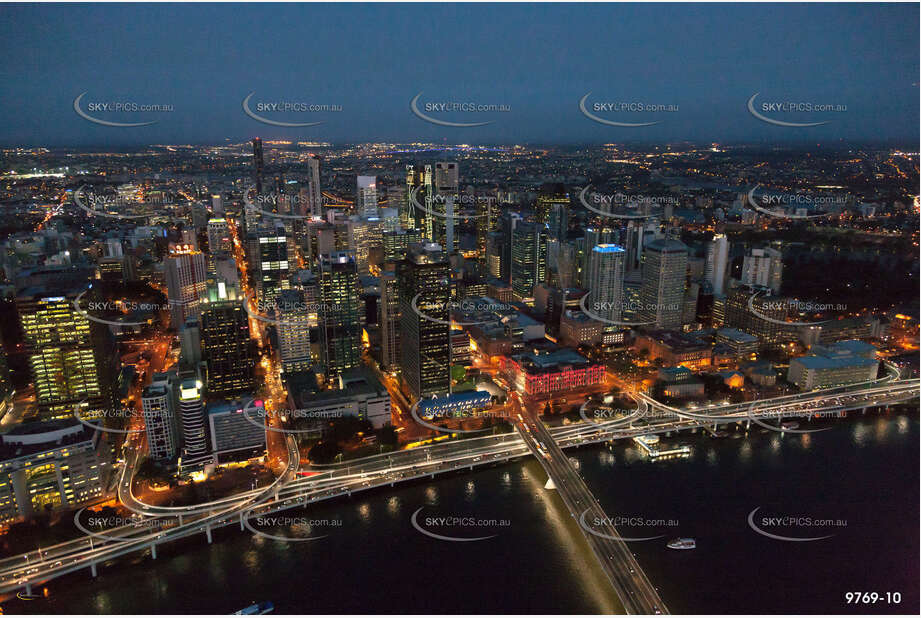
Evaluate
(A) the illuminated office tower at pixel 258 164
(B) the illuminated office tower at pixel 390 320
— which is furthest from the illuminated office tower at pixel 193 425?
(A) the illuminated office tower at pixel 258 164

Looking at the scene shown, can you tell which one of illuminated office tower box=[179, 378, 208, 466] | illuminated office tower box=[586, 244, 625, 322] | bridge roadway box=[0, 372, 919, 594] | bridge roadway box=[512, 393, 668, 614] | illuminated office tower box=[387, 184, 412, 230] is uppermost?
illuminated office tower box=[387, 184, 412, 230]

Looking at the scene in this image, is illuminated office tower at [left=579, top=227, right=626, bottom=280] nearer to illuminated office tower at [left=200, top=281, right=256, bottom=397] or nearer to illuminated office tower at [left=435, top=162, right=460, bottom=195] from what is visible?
illuminated office tower at [left=435, top=162, right=460, bottom=195]

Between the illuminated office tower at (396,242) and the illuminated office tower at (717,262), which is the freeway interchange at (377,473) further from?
the illuminated office tower at (396,242)

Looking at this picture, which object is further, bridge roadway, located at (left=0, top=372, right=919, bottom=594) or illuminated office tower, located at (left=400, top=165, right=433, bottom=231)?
illuminated office tower, located at (left=400, top=165, right=433, bottom=231)

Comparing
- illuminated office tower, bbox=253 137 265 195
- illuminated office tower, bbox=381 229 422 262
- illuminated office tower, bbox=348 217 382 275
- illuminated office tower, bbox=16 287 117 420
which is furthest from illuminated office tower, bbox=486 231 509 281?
illuminated office tower, bbox=16 287 117 420

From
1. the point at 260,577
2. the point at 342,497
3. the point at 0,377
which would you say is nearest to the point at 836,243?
the point at 342,497

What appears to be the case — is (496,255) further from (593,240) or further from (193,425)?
(193,425)

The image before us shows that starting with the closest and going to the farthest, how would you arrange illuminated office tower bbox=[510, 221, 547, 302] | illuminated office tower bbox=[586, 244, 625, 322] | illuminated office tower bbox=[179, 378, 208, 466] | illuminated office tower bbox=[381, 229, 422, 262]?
illuminated office tower bbox=[179, 378, 208, 466] → illuminated office tower bbox=[586, 244, 625, 322] → illuminated office tower bbox=[510, 221, 547, 302] → illuminated office tower bbox=[381, 229, 422, 262]
